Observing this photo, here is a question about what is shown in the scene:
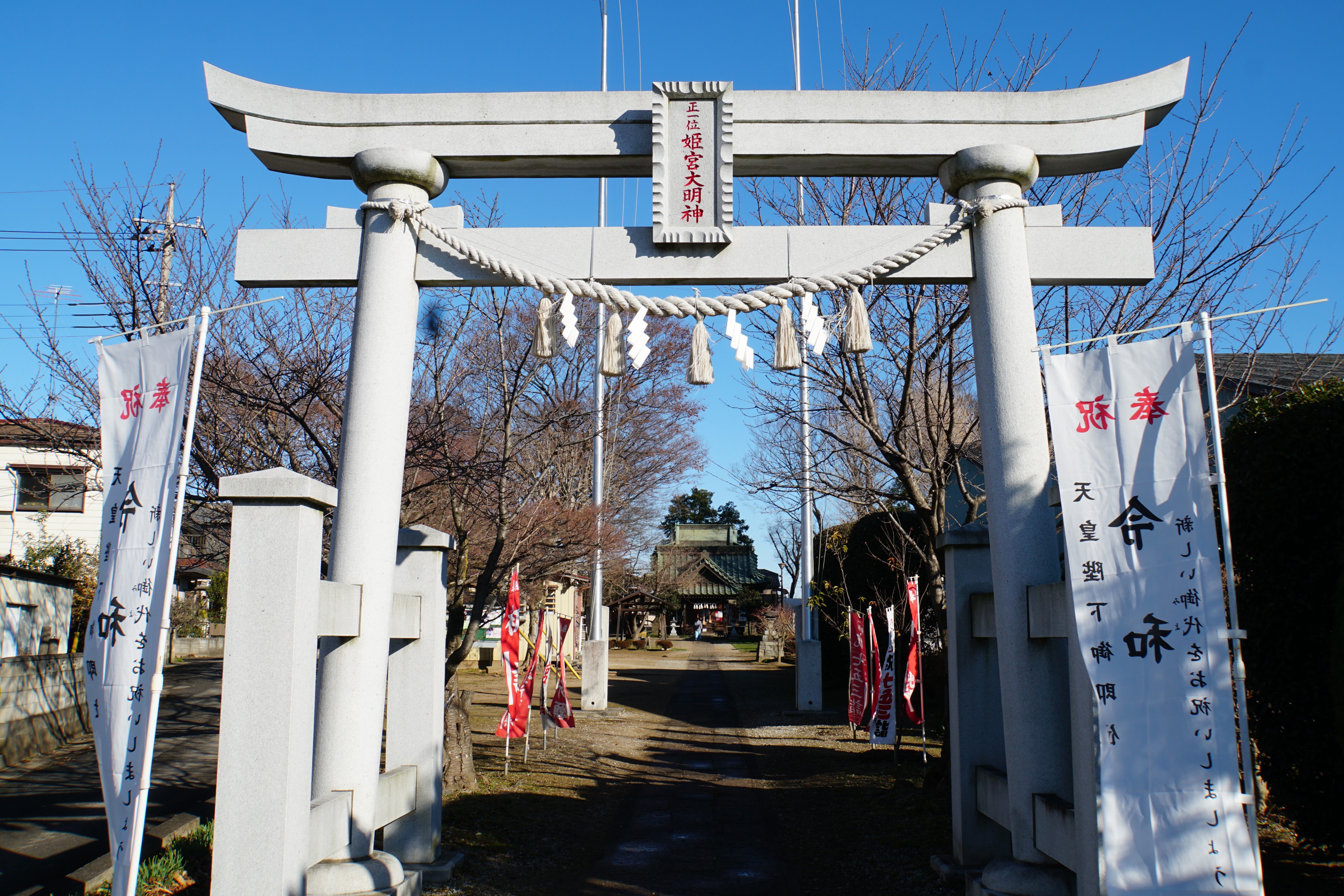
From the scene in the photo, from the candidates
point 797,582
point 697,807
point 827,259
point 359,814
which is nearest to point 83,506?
point 797,582

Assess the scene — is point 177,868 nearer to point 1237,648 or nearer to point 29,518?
point 1237,648

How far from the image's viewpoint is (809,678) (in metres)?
17.5

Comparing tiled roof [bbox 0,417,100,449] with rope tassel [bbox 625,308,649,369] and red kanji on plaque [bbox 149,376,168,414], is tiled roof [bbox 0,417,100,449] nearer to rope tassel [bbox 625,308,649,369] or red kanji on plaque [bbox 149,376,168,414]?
red kanji on plaque [bbox 149,376,168,414]

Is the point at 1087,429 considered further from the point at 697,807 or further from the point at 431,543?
the point at 697,807

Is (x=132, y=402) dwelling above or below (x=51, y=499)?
below

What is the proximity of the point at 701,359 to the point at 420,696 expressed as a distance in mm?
3133

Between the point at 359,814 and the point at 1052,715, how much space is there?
12.9ft

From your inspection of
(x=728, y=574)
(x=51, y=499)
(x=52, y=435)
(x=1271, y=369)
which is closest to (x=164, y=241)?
(x=52, y=435)

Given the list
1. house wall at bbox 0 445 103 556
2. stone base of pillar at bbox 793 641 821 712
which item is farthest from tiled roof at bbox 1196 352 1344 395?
house wall at bbox 0 445 103 556

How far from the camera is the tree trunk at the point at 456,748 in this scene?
9461 millimetres

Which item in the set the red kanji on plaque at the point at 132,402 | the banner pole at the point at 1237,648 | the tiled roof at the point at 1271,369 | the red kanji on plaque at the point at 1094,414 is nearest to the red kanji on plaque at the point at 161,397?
the red kanji on plaque at the point at 132,402

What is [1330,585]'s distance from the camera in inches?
207

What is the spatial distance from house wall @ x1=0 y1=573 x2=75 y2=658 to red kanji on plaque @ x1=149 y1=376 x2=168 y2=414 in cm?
1144

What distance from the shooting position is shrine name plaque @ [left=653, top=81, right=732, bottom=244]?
5.42 m
